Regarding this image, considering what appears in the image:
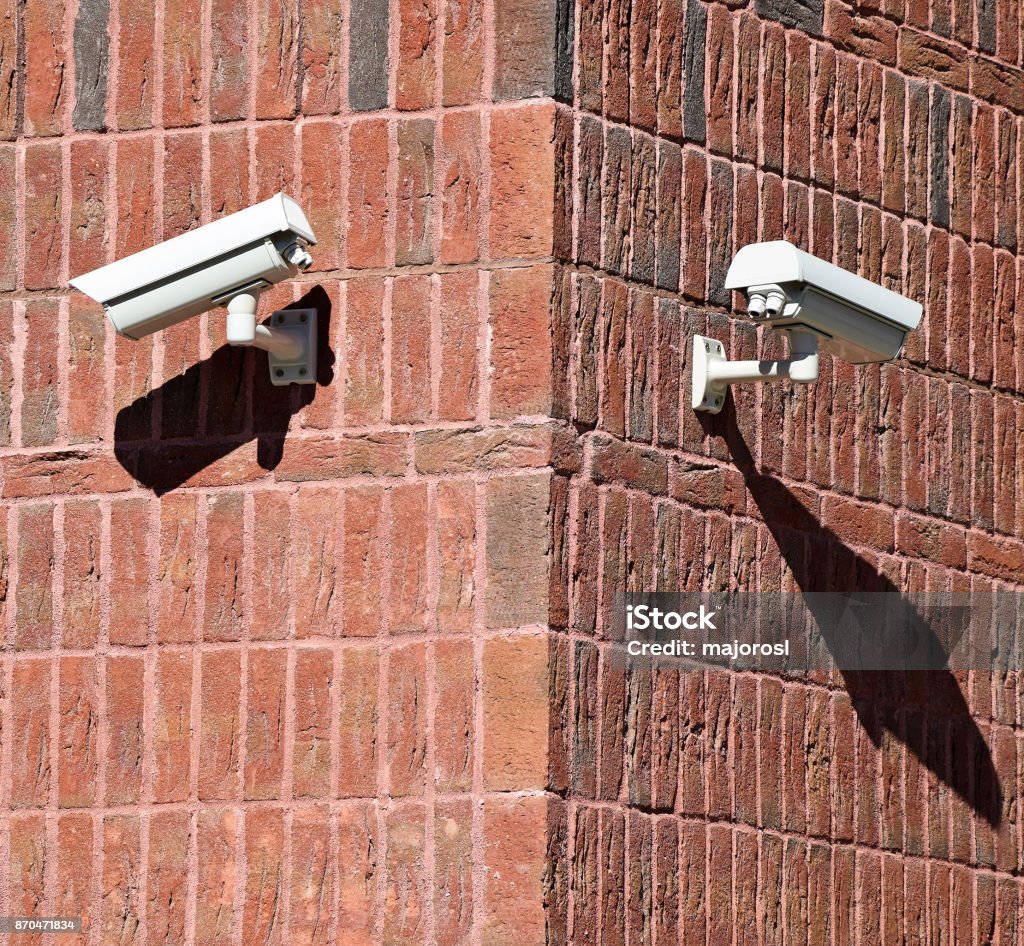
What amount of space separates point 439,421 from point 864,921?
1.87 metres

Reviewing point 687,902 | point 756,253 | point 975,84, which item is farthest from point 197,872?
point 975,84

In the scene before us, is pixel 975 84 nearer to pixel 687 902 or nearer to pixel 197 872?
pixel 687 902

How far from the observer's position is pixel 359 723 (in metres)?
5.68

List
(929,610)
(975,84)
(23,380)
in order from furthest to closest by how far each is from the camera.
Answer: (975,84), (929,610), (23,380)

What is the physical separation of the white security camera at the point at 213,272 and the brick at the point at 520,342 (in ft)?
1.60

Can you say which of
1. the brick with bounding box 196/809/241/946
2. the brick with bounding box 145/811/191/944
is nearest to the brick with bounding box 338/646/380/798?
the brick with bounding box 196/809/241/946

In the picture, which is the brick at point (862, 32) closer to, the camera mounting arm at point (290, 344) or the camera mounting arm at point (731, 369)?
the camera mounting arm at point (731, 369)

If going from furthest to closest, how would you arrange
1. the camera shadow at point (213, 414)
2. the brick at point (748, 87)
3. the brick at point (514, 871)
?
the brick at point (748, 87), the camera shadow at point (213, 414), the brick at point (514, 871)

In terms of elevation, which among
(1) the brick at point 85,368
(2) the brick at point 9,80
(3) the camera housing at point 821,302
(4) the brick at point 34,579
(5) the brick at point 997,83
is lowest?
(4) the brick at point 34,579

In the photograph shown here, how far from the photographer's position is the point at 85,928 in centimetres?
582

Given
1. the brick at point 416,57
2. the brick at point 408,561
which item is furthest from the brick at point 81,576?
the brick at point 416,57

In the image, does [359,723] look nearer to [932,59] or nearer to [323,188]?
[323,188]

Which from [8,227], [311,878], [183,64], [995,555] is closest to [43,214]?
[8,227]

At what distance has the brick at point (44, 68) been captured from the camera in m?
6.23
